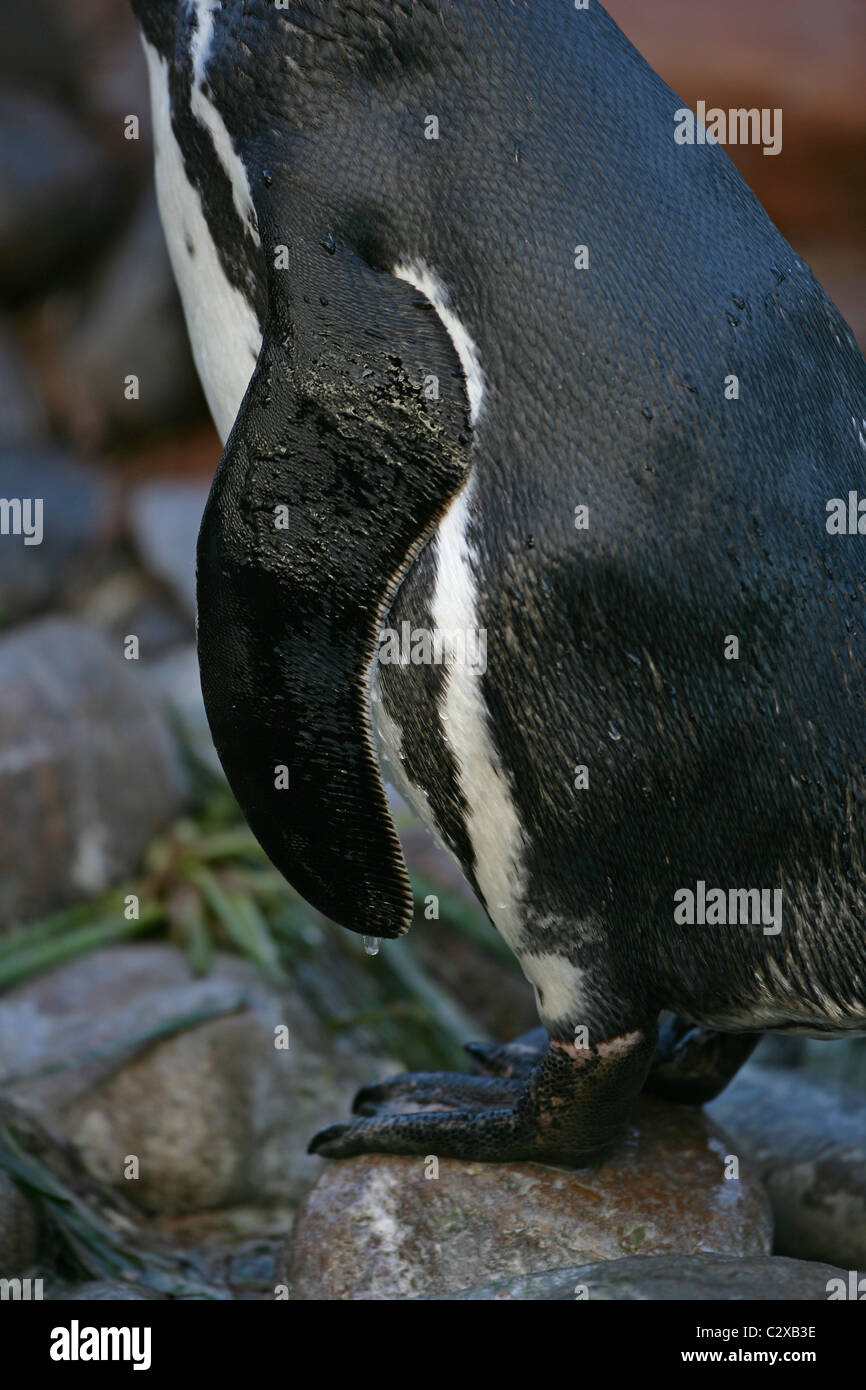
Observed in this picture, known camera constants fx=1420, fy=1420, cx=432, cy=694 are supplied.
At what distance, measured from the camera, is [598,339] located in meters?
1.59

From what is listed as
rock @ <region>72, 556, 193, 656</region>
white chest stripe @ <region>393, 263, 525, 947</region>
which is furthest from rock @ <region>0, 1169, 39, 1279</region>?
rock @ <region>72, 556, 193, 656</region>

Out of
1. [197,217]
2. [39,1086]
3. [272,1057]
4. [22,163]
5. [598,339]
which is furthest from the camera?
[22,163]

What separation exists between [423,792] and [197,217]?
31.3 inches

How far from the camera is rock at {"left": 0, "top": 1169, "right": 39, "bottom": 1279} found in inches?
75.9

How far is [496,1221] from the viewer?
1860mm

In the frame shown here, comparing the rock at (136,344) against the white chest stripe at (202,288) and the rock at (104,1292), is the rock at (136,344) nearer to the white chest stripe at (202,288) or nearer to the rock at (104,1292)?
the white chest stripe at (202,288)

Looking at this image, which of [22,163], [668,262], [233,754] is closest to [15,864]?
[233,754]

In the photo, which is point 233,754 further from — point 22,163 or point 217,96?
point 22,163

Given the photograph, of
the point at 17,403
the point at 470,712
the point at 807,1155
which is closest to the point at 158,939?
the point at 807,1155

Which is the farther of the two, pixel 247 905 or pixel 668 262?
pixel 247 905

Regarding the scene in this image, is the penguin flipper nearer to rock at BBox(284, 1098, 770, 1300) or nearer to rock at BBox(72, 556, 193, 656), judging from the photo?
rock at BBox(284, 1098, 770, 1300)

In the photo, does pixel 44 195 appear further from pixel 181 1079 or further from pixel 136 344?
pixel 181 1079

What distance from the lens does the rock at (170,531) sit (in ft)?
16.0

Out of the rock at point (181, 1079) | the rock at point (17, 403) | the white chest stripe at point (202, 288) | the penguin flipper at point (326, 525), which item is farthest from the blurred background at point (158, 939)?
the white chest stripe at point (202, 288)
